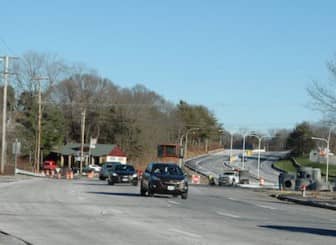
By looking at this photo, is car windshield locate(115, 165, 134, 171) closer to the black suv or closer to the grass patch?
the black suv

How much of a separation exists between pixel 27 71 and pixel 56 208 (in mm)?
73958

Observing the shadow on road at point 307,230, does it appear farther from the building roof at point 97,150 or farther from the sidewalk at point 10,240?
the building roof at point 97,150

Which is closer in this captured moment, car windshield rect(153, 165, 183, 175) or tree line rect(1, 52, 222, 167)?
car windshield rect(153, 165, 183, 175)

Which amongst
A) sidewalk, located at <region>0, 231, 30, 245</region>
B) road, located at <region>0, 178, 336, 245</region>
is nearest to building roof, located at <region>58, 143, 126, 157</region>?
road, located at <region>0, 178, 336, 245</region>

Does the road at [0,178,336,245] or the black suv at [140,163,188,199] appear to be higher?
the black suv at [140,163,188,199]

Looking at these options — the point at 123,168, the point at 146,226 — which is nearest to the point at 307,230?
the point at 146,226

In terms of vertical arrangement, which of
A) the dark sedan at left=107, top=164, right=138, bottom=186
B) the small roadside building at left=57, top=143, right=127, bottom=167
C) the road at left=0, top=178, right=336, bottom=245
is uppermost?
the small roadside building at left=57, top=143, right=127, bottom=167

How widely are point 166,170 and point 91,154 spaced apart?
275ft

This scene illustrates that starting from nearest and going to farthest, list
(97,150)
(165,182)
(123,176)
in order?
1. (165,182)
2. (123,176)
3. (97,150)

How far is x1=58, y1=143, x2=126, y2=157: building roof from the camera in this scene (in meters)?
115

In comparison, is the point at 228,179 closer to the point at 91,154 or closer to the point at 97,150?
the point at 97,150

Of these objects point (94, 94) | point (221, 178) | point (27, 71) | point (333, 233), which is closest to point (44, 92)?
point (27, 71)

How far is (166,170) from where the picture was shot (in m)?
35.8

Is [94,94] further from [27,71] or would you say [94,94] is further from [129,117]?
[27,71]
